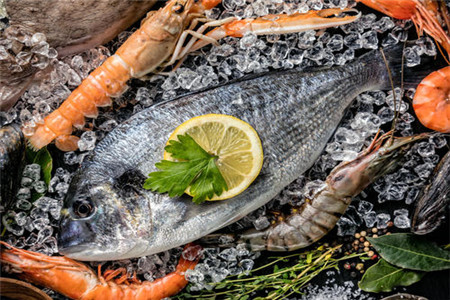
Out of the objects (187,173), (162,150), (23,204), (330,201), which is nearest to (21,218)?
(23,204)

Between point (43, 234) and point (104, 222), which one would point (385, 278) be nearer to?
point (104, 222)

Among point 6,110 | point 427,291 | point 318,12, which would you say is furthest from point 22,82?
point 427,291

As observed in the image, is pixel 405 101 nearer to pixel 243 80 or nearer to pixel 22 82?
pixel 243 80

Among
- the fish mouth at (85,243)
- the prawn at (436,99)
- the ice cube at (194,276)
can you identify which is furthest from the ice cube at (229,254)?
the prawn at (436,99)

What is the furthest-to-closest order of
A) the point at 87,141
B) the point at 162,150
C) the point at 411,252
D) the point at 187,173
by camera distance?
1. the point at 87,141
2. the point at 411,252
3. the point at 162,150
4. the point at 187,173

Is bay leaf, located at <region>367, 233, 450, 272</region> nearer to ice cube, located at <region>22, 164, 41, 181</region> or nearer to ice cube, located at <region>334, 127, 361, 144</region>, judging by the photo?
ice cube, located at <region>334, 127, 361, 144</region>

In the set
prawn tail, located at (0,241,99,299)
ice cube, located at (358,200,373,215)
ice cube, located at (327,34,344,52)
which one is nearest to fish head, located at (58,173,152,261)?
prawn tail, located at (0,241,99,299)
